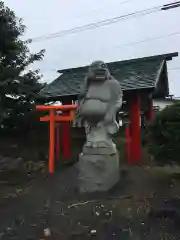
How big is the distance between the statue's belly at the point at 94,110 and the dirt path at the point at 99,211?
132 cm

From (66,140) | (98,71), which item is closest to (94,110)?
(98,71)

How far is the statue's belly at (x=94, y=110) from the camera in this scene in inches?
279

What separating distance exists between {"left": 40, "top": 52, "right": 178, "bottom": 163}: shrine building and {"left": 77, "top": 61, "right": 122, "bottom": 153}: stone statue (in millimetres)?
2400

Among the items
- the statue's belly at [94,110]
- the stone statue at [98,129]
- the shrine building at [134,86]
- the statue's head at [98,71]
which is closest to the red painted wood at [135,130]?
the shrine building at [134,86]

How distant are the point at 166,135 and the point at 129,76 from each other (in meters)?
4.48

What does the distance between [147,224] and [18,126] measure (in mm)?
7594

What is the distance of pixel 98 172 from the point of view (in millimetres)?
6879

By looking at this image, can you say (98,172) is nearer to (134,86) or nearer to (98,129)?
(98,129)

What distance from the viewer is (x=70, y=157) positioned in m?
10.5

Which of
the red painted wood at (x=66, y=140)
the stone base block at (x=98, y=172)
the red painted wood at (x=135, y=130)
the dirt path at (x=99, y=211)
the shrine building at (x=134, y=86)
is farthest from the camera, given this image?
the red painted wood at (x=66, y=140)

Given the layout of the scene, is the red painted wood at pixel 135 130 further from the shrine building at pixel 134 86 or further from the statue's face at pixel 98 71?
the statue's face at pixel 98 71

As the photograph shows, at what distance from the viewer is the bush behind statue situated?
643cm

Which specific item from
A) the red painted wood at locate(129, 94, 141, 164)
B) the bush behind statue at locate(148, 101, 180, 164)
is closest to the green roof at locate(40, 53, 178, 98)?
the red painted wood at locate(129, 94, 141, 164)

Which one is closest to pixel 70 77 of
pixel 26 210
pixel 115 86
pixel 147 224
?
pixel 115 86
